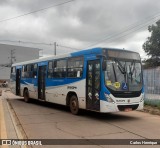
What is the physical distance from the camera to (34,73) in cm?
1897

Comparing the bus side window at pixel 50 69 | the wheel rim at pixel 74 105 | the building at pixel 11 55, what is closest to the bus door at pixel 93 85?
the wheel rim at pixel 74 105

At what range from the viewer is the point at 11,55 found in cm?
8625

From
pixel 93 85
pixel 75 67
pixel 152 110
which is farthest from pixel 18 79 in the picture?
pixel 93 85

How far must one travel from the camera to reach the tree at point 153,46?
1713 inches

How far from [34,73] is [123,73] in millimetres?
8551

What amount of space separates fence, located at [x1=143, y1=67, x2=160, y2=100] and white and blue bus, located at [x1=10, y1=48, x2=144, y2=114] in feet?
14.7

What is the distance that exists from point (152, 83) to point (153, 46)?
27607 millimetres

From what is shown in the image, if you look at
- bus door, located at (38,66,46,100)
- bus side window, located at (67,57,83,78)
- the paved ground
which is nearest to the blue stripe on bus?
bus side window, located at (67,57,83,78)

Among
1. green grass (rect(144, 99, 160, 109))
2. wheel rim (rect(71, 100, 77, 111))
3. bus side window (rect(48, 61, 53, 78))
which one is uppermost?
bus side window (rect(48, 61, 53, 78))

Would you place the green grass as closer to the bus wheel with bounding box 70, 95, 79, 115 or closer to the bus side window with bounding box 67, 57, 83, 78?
the bus wheel with bounding box 70, 95, 79, 115

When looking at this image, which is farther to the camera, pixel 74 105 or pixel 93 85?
pixel 74 105

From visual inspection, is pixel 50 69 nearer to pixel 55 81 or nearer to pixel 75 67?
pixel 55 81

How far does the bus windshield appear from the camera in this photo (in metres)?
11.5

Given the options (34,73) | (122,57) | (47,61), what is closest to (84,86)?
(122,57)
